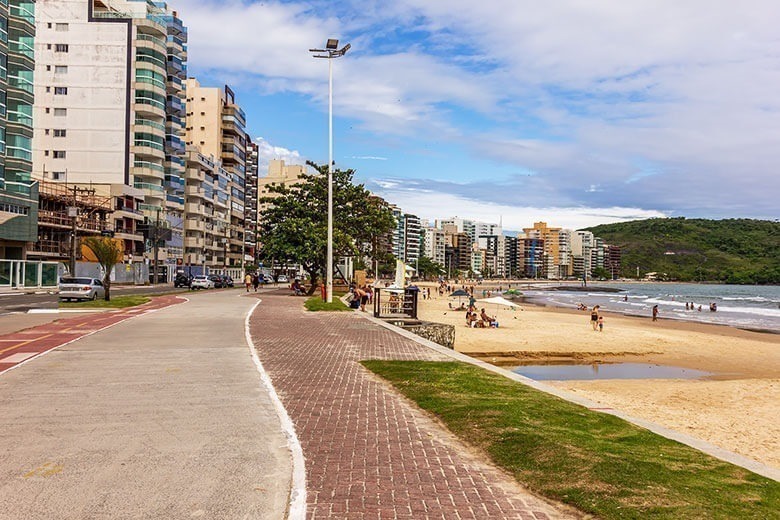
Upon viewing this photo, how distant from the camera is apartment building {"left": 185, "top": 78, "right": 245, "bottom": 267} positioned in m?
104

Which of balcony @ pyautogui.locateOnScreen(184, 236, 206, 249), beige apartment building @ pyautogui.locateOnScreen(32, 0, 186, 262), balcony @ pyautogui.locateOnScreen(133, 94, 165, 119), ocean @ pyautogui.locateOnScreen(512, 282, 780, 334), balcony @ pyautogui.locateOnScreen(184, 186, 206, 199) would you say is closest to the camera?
ocean @ pyautogui.locateOnScreen(512, 282, 780, 334)

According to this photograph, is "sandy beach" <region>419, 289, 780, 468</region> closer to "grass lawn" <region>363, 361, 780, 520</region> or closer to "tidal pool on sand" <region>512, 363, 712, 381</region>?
"tidal pool on sand" <region>512, 363, 712, 381</region>

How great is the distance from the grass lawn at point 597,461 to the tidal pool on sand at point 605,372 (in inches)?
463

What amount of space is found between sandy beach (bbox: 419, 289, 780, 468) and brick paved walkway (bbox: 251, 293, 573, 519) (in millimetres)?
4314

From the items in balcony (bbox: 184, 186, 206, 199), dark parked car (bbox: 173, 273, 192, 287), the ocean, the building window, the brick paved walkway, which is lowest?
the ocean

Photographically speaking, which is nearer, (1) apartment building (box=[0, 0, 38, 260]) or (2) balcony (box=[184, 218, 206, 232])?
(1) apartment building (box=[0, 0, 38, 260])

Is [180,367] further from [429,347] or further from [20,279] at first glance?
[20,279]

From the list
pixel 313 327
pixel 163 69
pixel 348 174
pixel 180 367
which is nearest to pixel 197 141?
pixel 163 69

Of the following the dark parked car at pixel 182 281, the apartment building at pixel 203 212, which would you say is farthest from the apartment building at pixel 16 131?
the apartment building at pixel 203 212

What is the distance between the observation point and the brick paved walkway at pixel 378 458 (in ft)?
17.1

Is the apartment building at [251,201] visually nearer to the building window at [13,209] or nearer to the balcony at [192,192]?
the balcony at [192,192]

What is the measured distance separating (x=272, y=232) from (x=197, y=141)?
6214cm

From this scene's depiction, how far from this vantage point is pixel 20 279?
47.4 m

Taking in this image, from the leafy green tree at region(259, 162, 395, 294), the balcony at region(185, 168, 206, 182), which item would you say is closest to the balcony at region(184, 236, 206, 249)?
the balcony at region(185, 168, 206, 182)
